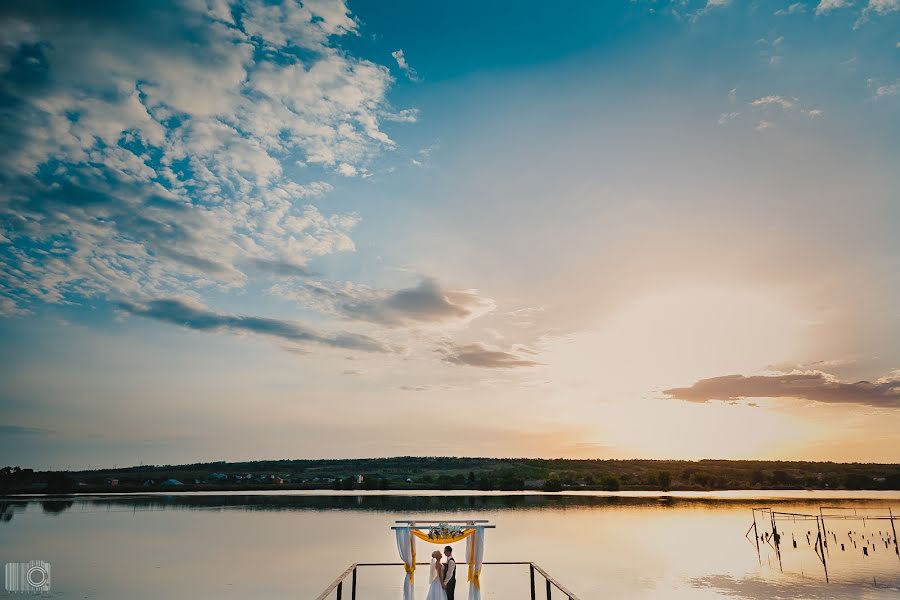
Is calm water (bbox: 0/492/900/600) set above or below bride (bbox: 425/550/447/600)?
below

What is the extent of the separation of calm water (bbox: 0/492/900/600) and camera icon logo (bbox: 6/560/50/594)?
0.82 meters

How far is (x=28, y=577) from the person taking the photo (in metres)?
30.3

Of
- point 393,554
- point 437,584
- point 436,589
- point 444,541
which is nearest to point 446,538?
point 444,541

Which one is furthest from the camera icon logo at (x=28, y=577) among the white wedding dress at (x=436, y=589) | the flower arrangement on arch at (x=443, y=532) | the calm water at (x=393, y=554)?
the white wedding dress at (x=436, y=589)

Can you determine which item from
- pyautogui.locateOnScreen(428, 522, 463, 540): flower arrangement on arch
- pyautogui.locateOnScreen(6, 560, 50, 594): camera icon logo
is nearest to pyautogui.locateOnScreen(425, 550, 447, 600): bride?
pyautogui.locateOnScreen(428, 522, 463, 540): flower arrangement on arch

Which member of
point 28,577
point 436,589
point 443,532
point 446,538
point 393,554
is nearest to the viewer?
point 436,589

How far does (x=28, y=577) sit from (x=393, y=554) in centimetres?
2068

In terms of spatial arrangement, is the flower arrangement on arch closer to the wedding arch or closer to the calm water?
the wedding arch

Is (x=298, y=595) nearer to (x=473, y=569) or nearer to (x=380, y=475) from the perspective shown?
(x=473, y=569)

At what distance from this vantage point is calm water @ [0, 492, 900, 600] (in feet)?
92.1

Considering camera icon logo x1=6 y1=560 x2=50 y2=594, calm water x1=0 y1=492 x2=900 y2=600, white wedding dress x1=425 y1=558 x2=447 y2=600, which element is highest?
white wedding dress x1=425 y1=558 x2=447 y2=600

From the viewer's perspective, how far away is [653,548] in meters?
42.3

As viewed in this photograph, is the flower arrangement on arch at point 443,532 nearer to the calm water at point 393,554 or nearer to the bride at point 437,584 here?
the bride at point 437,584

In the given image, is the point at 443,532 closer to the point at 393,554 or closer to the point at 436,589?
the point at 436,589
